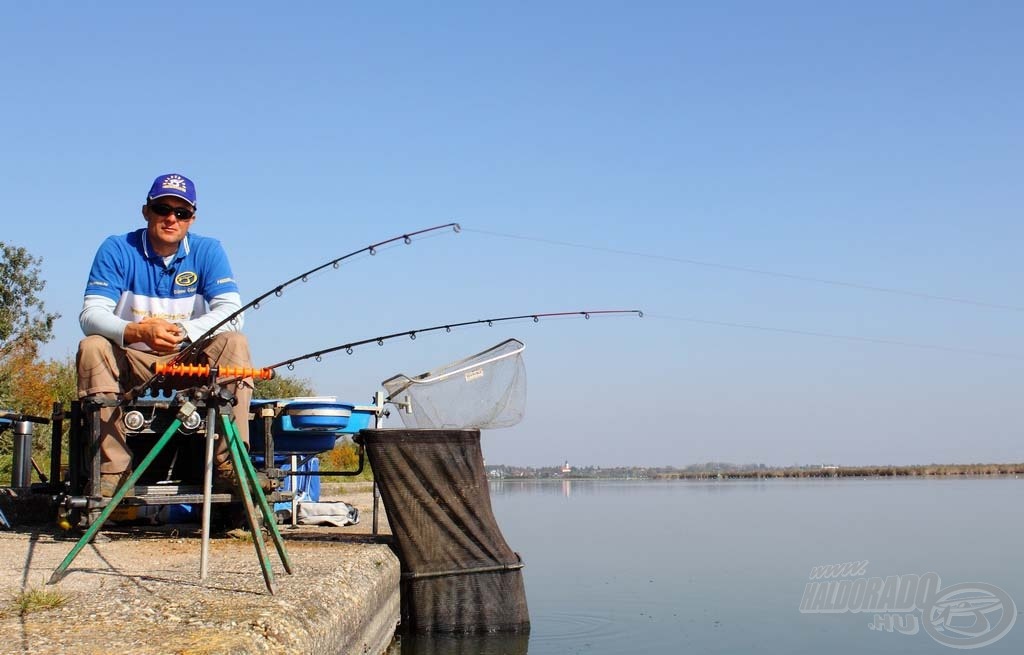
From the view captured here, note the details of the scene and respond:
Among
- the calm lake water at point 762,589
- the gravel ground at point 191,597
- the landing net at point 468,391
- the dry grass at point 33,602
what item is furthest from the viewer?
the calm lake water at point 762,589

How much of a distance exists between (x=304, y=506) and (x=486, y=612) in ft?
9.17

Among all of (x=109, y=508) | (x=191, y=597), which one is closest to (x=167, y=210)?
(x=109, y=508)

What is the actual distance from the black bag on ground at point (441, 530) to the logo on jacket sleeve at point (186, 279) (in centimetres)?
156

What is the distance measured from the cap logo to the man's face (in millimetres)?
62

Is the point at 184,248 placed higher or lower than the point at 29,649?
higher

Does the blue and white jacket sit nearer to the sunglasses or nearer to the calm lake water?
the sunglasses

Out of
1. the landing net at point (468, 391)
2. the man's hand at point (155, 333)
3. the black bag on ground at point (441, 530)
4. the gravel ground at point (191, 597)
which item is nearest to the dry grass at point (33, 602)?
the gravel ground at point (191, 597)

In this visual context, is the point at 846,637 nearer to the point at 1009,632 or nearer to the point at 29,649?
the point at 1009,632

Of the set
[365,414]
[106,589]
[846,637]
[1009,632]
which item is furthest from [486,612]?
[1009,632]

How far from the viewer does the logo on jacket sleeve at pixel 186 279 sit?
22.8 ft

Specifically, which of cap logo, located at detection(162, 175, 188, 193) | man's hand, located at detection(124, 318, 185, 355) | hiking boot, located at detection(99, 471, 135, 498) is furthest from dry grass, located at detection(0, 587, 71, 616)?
cap logo, located at detection(162, 175, 188, 193)

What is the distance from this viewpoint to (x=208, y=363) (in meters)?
6.54

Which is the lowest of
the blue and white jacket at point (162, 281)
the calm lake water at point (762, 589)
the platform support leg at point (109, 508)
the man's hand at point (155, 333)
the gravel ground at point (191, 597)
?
the calm lake water at point (762, 589)

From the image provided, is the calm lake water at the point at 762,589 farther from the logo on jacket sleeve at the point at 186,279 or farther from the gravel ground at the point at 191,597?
the logo on jacket sleeve at the point at 186,279
